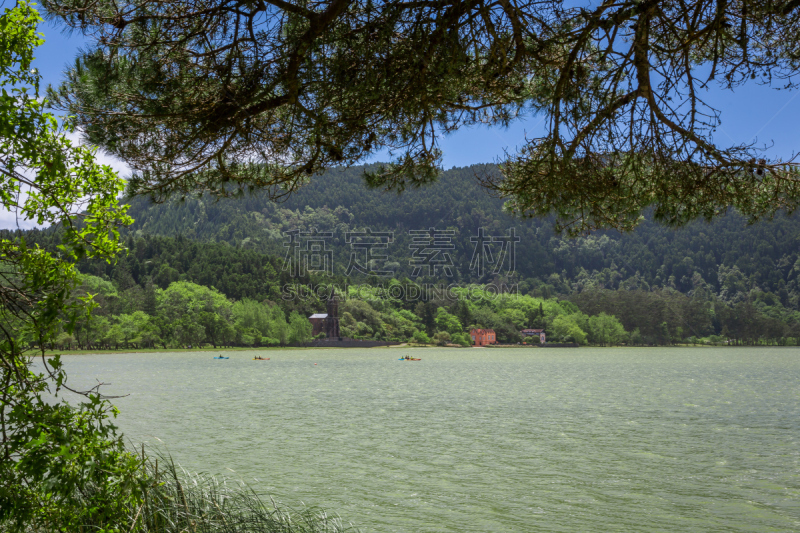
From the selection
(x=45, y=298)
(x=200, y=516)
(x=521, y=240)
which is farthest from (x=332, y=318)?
(x=45, y=298)

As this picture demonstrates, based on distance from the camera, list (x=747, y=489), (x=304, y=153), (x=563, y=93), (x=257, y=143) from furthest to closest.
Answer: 1. (x=747, y=489)
2. (x=304, y=153)
3. (x=257, y=143)
4. (x=563, y=93)

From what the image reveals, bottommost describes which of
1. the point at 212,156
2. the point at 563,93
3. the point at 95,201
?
the point at 95,201

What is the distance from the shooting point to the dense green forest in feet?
259

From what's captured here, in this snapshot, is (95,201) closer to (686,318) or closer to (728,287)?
(686,318)

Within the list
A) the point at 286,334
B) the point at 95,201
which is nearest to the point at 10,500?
the point at 95,201

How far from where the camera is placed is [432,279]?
126 m

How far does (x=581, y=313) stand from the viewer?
355 feet

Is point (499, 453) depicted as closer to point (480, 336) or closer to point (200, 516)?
point (200, 516)

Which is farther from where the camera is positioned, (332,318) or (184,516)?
(332,318)

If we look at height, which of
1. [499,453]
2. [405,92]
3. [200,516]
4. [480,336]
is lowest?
[480,336]

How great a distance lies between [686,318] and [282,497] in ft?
340

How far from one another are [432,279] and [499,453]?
112 meters

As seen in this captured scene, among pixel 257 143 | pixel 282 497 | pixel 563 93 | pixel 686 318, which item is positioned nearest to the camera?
pixel 563 93

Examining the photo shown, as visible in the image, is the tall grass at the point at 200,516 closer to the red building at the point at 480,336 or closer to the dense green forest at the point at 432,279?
the dense green forest at the point at 432,279
